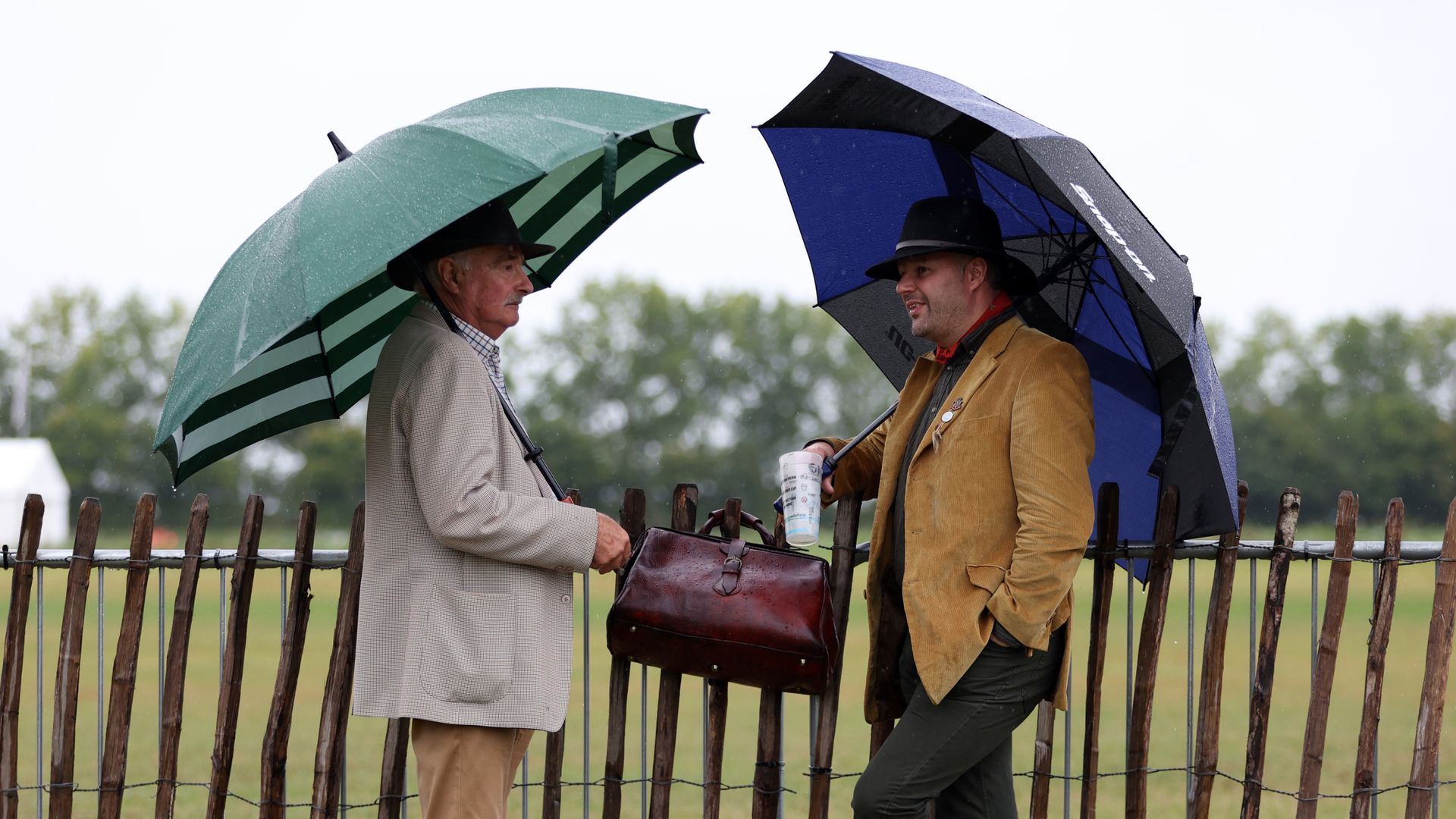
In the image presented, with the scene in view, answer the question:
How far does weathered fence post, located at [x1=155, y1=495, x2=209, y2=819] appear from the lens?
4430mm

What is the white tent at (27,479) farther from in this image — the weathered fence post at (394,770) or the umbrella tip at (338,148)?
the umbrella tip at (338,148)

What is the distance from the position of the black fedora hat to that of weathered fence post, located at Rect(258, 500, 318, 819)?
137 centimetres

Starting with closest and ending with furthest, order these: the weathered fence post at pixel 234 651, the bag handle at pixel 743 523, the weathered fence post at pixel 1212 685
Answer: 1. the bag handle at pixel 743 523
2. the weathered fence post at pixel 1212 685
3. the weathered fence post at pixel 234 651

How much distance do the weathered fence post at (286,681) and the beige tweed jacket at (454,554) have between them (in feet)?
3.65

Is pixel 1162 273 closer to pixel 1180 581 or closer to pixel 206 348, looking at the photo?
pixel 206 348

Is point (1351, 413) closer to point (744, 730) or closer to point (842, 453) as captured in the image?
point (744, 730)

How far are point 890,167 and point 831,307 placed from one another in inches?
23.3

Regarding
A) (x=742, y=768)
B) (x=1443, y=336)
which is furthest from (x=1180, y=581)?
(x=1443, y=336)

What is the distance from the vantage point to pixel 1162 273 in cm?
305

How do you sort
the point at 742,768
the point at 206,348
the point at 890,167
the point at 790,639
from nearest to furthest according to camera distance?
the point at 206,348 → the point at 790,639 → the point at 890,167 → the point at 742,768

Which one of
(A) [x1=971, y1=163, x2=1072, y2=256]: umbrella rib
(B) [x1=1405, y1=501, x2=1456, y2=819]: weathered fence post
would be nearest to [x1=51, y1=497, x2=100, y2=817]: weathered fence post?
(A) [x1=971, y1=163, x2=1072, y2=256]: umbrella rib

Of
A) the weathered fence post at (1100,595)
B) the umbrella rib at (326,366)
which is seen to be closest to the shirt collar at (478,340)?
the umbrella rib at (326,366)

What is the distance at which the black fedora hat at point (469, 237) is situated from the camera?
3.28 m

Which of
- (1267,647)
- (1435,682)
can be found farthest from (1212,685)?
(1435,682)
